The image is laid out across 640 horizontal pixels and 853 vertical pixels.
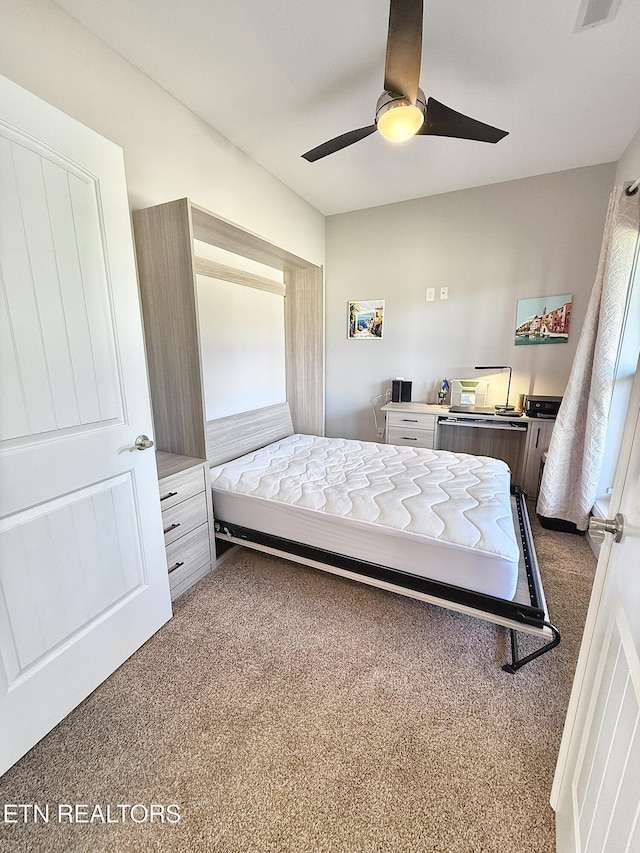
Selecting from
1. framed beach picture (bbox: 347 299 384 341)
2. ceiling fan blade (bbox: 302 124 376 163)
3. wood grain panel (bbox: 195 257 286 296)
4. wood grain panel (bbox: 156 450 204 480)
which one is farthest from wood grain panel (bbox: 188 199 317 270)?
wood grain panel (bbox: 156 450 204 480)

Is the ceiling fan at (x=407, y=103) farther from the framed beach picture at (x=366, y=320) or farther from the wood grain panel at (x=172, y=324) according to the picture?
the framed beach picture at (x=366, y=320)

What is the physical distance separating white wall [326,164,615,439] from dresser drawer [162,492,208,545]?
2.38m

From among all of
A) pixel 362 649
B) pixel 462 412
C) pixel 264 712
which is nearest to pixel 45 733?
pixel 264 712

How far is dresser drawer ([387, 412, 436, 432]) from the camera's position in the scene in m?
3.22

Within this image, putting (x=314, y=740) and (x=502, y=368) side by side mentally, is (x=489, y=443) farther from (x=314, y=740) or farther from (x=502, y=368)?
(x=314, y=740)

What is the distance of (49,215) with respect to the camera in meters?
1.17

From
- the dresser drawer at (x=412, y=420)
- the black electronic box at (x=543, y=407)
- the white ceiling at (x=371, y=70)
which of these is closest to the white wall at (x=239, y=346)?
the white ceiling at (x=371, y=70)

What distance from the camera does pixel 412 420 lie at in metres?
3.29

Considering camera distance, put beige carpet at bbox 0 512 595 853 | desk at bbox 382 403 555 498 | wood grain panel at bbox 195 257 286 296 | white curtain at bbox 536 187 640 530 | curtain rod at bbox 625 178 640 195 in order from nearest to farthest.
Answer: beige carpet at bbox 0 512 595 853
curtain rod at bbox 625 178 640 195
white curtain at bbox 536 187 640 530
wood grain panel at bbox 195 257 286 296
desk at bbox 382 403 555 498

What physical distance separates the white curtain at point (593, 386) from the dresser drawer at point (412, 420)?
98 cm

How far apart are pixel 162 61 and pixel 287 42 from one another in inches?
26.6

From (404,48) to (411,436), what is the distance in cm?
257

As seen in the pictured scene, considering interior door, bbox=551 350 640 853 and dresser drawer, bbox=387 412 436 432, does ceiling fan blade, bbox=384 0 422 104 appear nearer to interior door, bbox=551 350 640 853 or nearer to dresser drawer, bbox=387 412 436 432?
interior door, bbox=551 350 640 853

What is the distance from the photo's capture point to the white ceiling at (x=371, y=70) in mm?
1569
